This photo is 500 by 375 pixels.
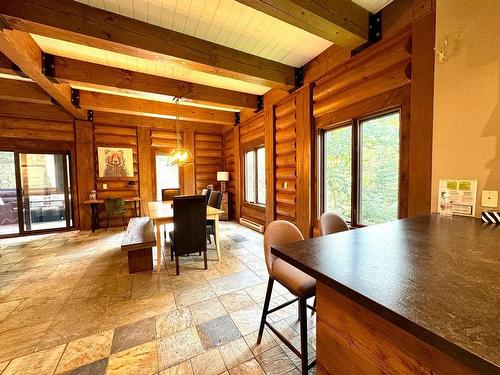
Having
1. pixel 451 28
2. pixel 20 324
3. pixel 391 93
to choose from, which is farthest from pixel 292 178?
pixel 20 324

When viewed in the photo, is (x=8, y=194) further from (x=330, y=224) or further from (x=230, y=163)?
(x=330, y=224)

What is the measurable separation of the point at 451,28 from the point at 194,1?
2.21 meters

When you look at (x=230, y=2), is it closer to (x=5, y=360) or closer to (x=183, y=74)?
(x=183, y=74)

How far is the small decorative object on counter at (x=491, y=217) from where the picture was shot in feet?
4.64

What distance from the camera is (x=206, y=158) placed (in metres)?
6.69

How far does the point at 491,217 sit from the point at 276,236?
143 cm

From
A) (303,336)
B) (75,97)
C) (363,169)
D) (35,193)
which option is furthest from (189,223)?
(35,193)

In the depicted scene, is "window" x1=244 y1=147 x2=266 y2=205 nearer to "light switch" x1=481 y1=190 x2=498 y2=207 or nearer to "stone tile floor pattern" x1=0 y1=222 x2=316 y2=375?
"stone tile floor pattern" x1=0 y1=222 x2=316 y2=375

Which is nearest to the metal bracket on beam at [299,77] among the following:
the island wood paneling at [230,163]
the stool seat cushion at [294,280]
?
the stool seat cushion at [294,280]

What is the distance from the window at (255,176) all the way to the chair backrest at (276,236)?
338 cm

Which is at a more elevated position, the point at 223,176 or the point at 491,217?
the point at 223,176

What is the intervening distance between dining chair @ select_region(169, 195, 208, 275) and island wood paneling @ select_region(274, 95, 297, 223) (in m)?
1.66

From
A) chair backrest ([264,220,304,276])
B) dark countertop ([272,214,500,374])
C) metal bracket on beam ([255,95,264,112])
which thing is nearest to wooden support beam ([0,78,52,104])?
metal bracket on beam ([255,95,264,112])

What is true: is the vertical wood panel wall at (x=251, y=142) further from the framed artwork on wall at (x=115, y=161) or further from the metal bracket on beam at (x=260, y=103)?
the framed artwork on wall at (x=115, y=161)
